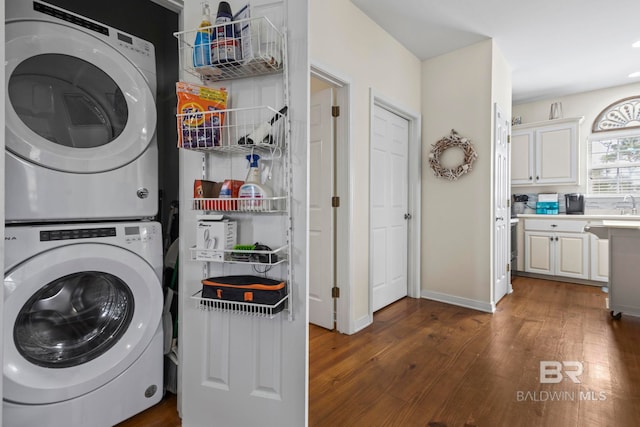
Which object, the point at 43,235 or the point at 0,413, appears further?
the point at 43,235

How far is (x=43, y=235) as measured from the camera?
1222 mm

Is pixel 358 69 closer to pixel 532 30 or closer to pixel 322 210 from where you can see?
pixel 322 210

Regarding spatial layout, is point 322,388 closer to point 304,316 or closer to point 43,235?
point 304,316

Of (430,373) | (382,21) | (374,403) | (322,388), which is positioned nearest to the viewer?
(374,403)

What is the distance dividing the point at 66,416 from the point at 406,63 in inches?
146

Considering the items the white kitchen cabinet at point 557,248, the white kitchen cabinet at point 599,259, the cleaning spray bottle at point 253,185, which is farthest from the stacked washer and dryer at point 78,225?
the white kitchen cabinet at point 599,259

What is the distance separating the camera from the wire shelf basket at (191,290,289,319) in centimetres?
121

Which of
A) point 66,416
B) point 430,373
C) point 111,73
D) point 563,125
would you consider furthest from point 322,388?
point 563,125

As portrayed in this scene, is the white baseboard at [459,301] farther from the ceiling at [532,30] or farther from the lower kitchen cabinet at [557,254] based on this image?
the ceiling at [532,30]

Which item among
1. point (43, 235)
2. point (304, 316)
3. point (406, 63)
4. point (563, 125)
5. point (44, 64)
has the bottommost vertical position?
point (304, 316)

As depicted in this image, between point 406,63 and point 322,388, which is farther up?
point 406,63

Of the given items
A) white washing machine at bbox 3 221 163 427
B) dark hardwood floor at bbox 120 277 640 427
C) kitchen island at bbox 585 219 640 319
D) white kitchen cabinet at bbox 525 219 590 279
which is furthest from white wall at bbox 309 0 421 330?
white kitchen cabinet at bbox 525 219 590 279

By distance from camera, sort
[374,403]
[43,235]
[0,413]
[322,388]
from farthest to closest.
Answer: [322,388] < [374,403] < [43,235] < [0,413]

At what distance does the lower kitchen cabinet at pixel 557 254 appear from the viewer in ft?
13.5
